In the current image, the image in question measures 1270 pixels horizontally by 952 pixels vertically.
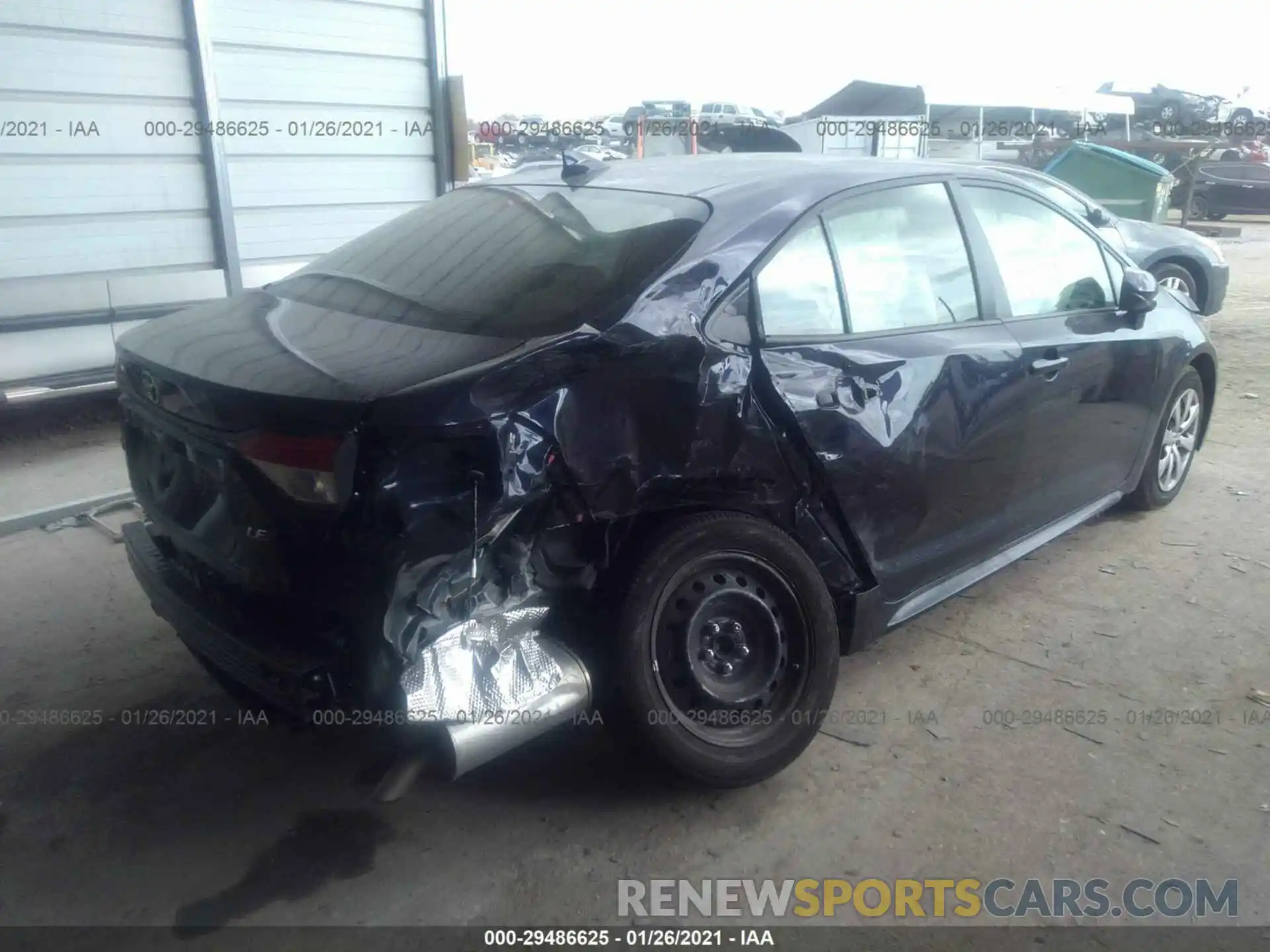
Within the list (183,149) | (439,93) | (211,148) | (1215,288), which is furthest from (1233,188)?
(183,149)

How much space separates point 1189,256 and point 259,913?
8193 mm

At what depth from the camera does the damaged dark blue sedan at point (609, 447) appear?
2289 mm

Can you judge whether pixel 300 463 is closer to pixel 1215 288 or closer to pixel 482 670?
pixel 482 670

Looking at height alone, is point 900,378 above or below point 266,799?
above

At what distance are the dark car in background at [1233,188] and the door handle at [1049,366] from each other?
1741cm

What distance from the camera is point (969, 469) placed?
3295 mm

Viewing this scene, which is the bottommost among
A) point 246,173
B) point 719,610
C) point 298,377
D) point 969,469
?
point 719,610

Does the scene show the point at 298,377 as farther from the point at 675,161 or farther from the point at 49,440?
the point at 49,440

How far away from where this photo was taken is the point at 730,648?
2.79 m

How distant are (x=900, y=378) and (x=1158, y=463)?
2.32 meters

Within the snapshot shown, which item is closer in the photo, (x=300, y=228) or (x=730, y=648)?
(x=730, y=648)

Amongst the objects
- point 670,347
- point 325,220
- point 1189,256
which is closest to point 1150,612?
point 670,347

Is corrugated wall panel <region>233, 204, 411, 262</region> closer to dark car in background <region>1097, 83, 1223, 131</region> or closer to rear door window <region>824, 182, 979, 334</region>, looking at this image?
rear door window <region>824, 182, 979, 334</region>

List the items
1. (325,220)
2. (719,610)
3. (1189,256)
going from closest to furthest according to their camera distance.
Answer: (719,610) → (325,220) → (1189,256)
